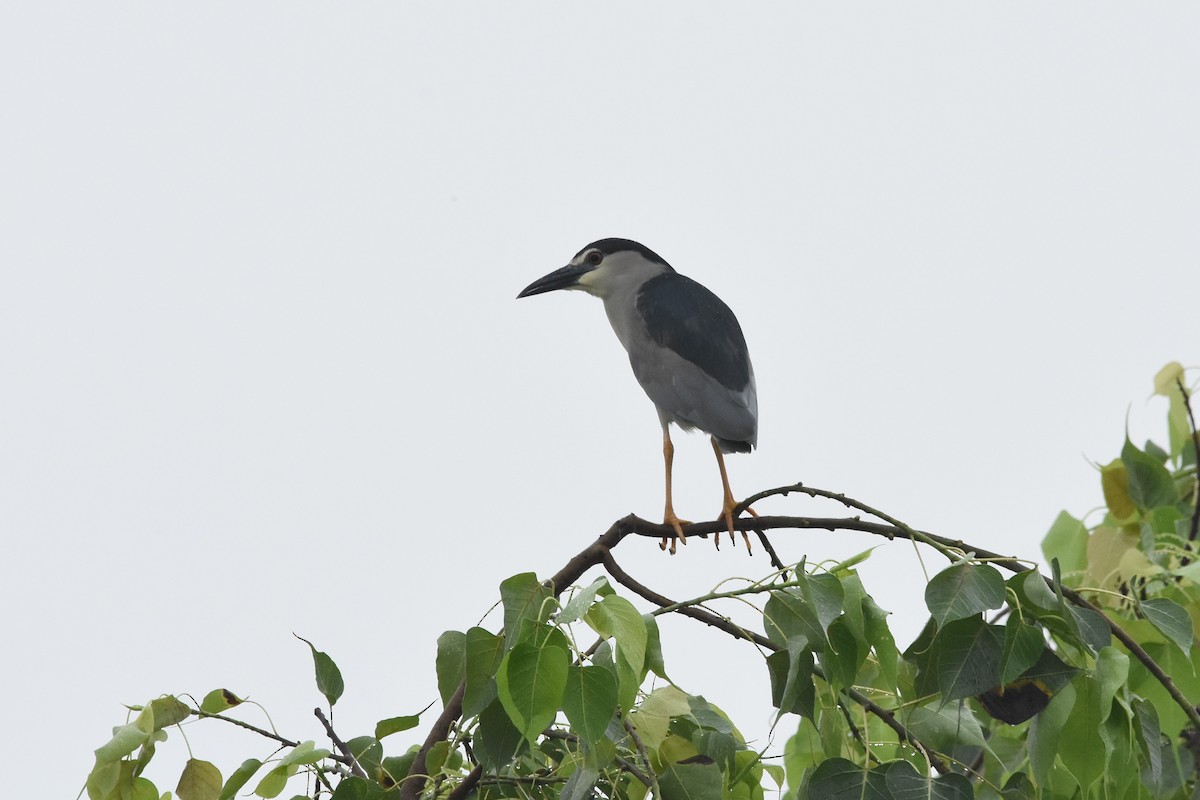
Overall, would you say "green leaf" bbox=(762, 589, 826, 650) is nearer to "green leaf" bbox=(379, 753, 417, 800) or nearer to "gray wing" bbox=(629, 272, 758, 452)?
"green leaf" bbox=(379, 753, 417, 800)

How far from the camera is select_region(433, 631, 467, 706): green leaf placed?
5.59 ft

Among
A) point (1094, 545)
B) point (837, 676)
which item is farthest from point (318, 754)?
point (1094, 545)

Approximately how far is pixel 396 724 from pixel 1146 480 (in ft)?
5.27

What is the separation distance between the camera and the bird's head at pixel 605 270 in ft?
13.8

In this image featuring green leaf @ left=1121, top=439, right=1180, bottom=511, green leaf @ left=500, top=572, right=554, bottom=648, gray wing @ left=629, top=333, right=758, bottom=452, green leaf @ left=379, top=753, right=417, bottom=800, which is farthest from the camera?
gray wing @ left=629, top=333, right=758, bottom=452

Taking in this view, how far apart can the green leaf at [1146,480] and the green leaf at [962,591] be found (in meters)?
1.19

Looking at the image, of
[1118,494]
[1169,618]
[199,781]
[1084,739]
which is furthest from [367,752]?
[1118,494]

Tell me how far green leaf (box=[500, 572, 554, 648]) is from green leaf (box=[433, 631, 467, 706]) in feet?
0.56

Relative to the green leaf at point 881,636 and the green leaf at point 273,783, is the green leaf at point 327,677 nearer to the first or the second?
the green leaf at point 273,783

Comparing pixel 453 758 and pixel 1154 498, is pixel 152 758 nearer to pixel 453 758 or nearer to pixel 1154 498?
pixel 453 758

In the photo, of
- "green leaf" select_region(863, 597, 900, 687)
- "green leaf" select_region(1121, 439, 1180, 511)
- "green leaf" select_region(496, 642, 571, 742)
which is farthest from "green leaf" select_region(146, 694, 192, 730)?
"green leaf" select_region(1121, 439, 1180, 511)

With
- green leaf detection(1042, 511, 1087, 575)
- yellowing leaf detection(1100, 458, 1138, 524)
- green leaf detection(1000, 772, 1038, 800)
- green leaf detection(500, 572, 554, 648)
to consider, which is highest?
yellowing leaf detection(1100, 458, 1138, 524)

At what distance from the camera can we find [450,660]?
1.71 metres

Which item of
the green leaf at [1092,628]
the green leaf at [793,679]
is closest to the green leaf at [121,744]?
the green leaf at [793,679]
